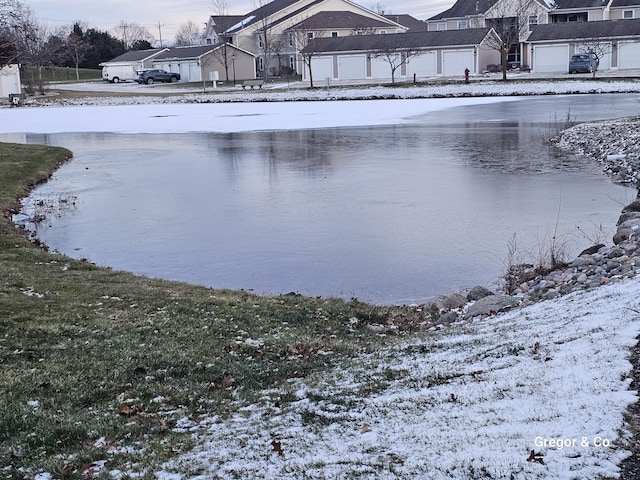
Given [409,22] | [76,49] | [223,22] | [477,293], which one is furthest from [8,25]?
[409,22]

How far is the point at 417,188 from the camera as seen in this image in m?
17.9

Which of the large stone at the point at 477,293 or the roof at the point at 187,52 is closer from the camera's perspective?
the large stone at the point at 477,293

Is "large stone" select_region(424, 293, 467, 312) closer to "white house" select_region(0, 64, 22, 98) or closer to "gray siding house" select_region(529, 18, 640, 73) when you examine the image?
"gray siding house" select_region(529, 18, 640, 73)

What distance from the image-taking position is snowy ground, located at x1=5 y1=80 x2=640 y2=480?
4.20 metres

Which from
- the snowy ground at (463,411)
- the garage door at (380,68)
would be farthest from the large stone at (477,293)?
the garage door at (380,68)

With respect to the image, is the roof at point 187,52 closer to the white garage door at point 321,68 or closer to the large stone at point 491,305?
the white garage door at point 321,68

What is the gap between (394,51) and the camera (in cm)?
7175

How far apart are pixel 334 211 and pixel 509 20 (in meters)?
69.5

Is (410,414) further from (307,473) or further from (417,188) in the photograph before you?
(417,188)

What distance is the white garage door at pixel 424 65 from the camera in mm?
73750

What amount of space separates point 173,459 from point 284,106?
46441 millimetres

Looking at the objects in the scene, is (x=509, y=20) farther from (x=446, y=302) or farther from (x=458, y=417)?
(x=458, y=417)

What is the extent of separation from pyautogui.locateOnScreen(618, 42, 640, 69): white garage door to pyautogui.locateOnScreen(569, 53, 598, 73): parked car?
375 centimetres

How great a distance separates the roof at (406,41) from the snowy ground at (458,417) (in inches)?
2697
